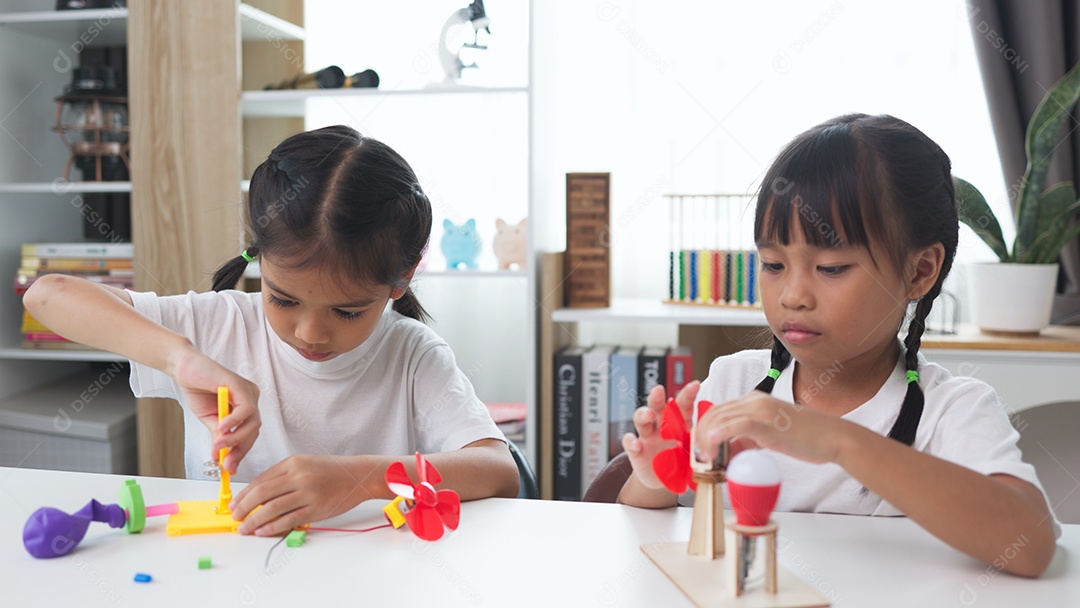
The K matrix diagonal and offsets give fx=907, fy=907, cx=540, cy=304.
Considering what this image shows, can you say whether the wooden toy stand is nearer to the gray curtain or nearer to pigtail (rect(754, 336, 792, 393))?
pigtail (rect(754, 336, 792, 393))

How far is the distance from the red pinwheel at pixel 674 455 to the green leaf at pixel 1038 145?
161cm

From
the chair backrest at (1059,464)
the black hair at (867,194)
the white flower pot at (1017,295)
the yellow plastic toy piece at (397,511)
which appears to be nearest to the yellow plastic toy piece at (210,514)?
the yellow plastic toy piece at (397,511)

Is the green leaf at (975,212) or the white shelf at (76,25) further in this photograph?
the white shelf at (76,25)

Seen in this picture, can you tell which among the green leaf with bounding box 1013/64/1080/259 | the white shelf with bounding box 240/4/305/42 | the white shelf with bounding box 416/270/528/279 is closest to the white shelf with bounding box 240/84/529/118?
the white shelf with bounding box 240/4/305/42

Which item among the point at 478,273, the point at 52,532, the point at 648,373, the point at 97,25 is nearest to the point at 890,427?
the point at 52,532

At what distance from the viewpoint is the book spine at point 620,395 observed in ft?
7.78

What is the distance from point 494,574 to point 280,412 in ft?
2.00

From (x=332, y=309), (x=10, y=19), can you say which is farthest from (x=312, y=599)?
(x=10, y=19)

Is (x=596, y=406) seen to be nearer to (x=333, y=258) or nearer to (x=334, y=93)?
(x=334, y=93)

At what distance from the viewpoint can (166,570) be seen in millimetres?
807

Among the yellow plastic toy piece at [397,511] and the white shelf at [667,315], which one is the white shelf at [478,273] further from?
the yellow plastic toy piece at [397,511]

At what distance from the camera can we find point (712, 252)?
2383 mm

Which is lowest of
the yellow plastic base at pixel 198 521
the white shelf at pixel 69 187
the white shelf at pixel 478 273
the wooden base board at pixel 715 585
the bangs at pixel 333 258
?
the wooden base board at pixel 715 585

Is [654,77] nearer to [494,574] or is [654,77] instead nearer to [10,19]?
[10,19]
